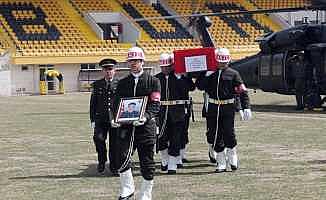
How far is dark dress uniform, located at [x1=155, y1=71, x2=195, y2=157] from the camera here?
40.2ft

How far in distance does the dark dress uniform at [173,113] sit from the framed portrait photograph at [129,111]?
318cm

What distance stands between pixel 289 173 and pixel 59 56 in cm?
3400

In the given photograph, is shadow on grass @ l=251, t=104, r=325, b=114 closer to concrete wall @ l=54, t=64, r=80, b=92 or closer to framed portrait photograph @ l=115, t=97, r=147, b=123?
framed portrait photograph @ l=115, t=97, r=147, b=123

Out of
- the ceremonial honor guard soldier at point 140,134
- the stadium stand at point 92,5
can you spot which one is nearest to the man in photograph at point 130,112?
the ceremonial honor guard soldier at point 140,134

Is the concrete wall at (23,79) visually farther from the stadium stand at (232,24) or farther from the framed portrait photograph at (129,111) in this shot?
the framed portrait photograph at (129,111)

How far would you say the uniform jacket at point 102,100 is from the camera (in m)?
12.0

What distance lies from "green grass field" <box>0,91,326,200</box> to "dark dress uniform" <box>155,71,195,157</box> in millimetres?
483

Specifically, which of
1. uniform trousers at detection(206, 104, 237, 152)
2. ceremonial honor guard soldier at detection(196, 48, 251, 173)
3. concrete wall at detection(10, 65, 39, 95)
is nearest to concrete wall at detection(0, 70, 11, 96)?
concrete wall at detection(10, 65, 39, 95)

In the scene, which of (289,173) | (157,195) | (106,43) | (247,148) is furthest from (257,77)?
(106,43)

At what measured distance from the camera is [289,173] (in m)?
11.6

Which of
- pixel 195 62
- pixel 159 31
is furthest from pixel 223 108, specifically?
pixel 159 31

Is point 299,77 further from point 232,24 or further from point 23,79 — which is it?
point 232,24

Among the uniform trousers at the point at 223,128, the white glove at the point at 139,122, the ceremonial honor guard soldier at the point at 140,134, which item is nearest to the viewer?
the white glove at the point at 139,122

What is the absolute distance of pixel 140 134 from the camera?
9203mm
